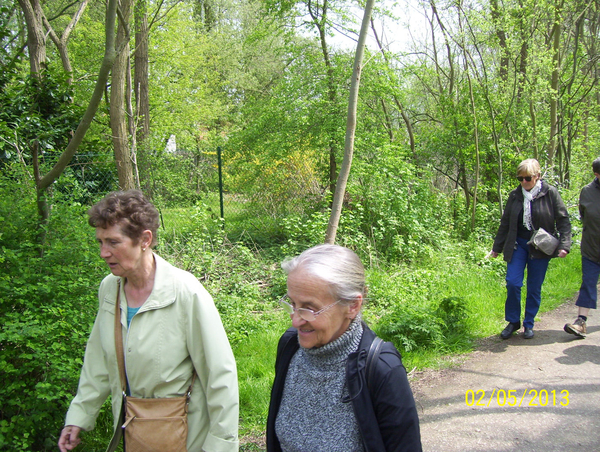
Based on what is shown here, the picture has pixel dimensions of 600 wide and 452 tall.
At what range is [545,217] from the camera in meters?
5.23

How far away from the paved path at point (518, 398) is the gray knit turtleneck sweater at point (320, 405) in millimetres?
2093

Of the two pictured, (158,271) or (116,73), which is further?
(116,73)

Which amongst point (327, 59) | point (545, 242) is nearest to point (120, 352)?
point (545, 242)

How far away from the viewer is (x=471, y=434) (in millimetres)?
3646

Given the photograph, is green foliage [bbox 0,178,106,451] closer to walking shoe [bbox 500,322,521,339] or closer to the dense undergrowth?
the dense undergrowth

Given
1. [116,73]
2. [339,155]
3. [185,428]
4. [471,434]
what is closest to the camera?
[185,428]

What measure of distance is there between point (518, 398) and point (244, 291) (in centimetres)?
387

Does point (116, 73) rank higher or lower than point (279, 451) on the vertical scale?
higher

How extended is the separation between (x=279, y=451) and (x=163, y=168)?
8162 millimetres

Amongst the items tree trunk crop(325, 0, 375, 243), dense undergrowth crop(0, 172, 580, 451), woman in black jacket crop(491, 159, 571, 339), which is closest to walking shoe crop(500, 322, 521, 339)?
woman in black jacket crop(491, 159, 571, 339)

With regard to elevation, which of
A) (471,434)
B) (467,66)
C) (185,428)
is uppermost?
(467,66)

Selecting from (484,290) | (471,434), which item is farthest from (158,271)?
(484,290)

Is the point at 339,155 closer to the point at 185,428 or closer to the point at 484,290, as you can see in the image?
the point at 484,290

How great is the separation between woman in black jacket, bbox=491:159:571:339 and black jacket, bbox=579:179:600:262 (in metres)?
0.33
